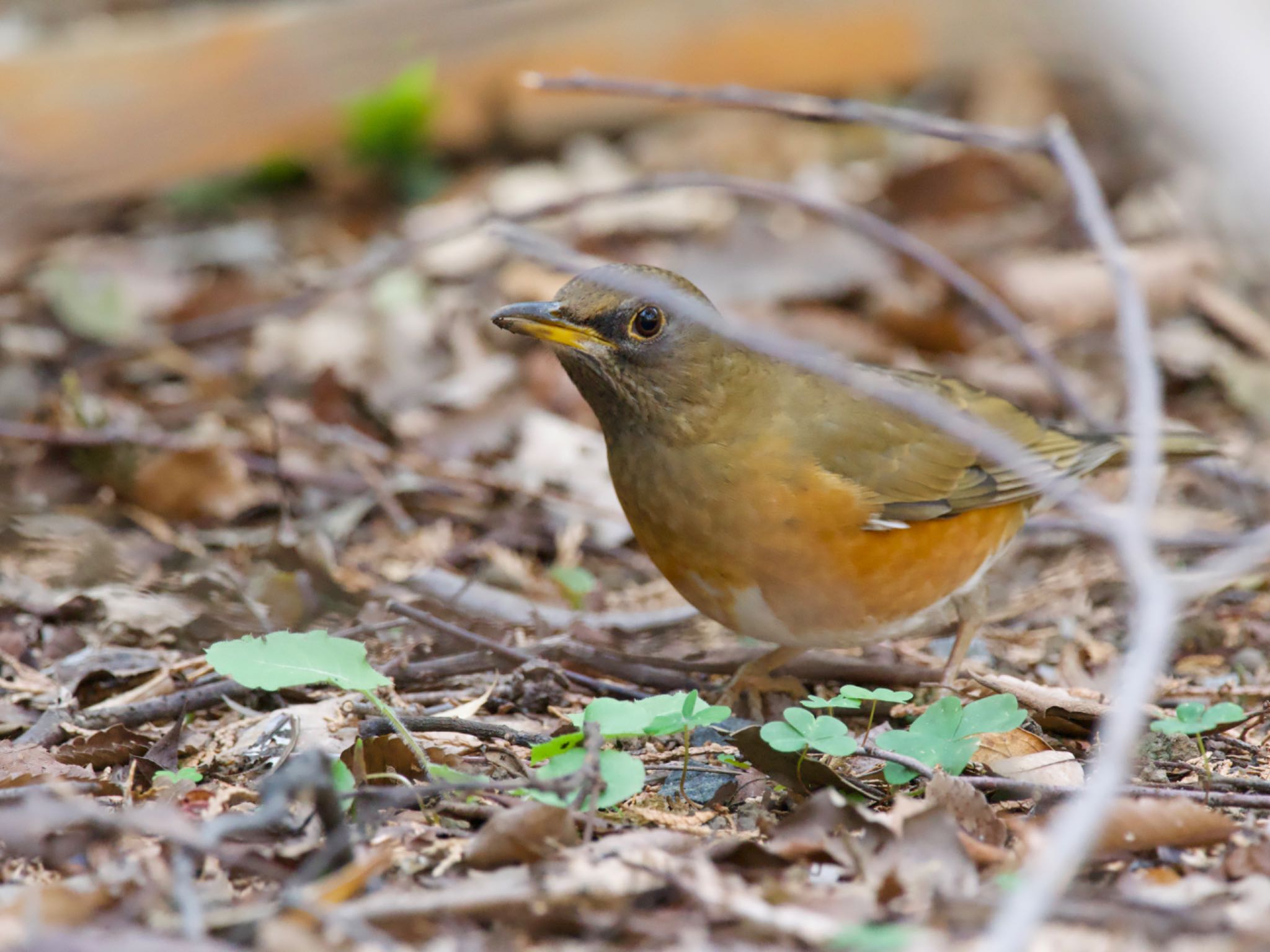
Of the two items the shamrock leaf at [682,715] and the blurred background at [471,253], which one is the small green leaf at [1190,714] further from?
the shamrock leaf at [682,715]

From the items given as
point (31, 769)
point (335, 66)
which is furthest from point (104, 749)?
point (335, 66)

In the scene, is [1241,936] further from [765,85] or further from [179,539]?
[765,85]

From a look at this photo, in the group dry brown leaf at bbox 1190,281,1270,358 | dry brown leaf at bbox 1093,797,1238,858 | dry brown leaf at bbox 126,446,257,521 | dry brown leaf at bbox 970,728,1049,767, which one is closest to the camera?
dry brown leaf at bbox 1093,797,1238,858

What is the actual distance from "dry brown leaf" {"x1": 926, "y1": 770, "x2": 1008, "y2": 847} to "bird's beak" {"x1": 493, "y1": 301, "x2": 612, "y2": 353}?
1880mm

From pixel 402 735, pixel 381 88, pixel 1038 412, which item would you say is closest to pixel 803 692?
pixel 402 735

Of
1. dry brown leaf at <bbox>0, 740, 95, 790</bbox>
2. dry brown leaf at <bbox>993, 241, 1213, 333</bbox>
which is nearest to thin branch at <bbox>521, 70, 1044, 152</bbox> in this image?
dry brown leaf at <bbox>0, 740, 95, 790</bbox>

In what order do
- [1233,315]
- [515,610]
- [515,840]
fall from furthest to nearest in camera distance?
[1233,315] → [515,610] → [515,840]

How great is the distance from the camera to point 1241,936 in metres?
2.77

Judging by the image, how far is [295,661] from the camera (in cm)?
367

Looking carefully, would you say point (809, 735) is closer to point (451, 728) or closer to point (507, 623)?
point (451, 728)

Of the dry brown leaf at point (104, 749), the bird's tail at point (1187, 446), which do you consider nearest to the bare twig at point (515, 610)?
the dry brown leaf at point (104, 749)

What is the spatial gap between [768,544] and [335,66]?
6088mm

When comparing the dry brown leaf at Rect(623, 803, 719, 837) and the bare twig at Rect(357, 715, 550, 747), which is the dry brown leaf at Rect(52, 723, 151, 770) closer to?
the bare twig at Rect(357, 715, 550, 747)

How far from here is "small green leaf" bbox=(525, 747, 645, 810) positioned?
131 inches
